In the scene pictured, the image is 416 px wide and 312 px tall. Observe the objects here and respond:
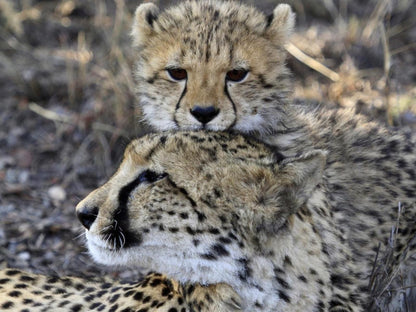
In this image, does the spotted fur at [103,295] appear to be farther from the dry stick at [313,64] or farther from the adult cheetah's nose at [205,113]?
the dry stick at [313,64]

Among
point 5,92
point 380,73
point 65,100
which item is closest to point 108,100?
point 65,100

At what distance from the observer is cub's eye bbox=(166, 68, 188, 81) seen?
3.01 metres

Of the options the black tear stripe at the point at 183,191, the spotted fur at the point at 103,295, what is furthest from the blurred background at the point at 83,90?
the black tear stripe at the point at 183,191

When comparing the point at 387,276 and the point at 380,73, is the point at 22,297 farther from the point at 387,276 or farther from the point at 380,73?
the point at 380,73

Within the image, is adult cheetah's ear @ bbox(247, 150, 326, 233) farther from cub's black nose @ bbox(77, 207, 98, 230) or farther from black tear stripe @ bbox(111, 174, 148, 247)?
cub's black nose @ bbox(77, 207, 98, 230)

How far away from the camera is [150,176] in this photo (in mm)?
2133

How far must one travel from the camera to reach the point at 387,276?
254 centimetres

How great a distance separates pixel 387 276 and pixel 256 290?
71cm

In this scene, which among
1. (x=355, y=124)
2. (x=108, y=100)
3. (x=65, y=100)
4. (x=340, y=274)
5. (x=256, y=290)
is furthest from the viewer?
(x=65, y=100)

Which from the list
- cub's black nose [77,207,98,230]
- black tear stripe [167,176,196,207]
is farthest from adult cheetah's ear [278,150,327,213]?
cub's black nose [77,207,98,230]

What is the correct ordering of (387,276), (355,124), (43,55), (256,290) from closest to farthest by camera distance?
1. (256,290)
2. (387,276)
3. (355,124)
4. (43,55)

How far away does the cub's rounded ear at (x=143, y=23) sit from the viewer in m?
3.37

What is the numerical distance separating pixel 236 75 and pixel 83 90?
203cm

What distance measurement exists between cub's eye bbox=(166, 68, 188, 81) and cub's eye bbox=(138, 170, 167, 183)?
0.95 meters
